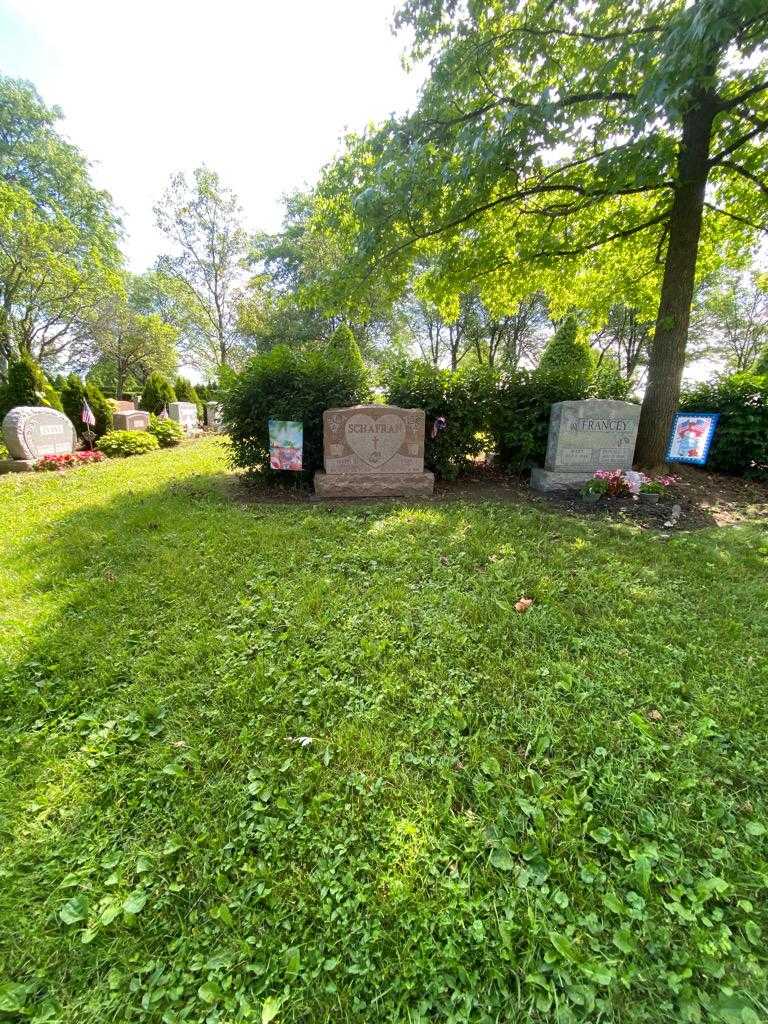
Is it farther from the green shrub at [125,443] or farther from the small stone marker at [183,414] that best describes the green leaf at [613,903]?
the small stone marker at [183,414]

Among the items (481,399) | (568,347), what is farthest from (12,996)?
(568,347)

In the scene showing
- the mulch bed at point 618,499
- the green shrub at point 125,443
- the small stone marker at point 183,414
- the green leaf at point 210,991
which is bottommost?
the green leaf at point 210,991

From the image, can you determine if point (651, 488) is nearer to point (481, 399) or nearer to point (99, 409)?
point (481, 399)

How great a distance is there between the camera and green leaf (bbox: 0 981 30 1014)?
44.6 inches

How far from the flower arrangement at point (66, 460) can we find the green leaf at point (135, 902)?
29.6ft

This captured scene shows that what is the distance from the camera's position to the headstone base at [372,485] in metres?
5.83

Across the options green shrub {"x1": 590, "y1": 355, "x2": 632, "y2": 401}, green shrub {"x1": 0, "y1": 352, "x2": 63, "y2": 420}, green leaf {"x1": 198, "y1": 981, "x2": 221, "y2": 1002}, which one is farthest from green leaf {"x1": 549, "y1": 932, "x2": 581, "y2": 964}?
green shrub {"x1": 0, "y1": 352, "x2": 63, "y2": 420}

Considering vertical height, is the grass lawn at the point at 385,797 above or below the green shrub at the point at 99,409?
below

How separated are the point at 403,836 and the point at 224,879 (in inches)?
25.4

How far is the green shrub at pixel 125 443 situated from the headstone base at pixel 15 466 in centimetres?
191

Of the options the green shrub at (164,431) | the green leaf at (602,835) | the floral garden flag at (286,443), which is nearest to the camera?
the green leaf at (602,835)

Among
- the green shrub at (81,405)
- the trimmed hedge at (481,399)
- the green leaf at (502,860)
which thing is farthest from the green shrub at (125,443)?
the green leaf at (502,860)

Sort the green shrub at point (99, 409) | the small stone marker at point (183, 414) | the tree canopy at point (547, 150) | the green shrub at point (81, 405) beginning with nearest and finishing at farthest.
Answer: the tree canopy at point (547, 150), the green shrub at point (81, 405), the green shrub at point (99, 409), the small stone marker at point (183, 414)

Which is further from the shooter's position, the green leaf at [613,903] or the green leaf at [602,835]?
the green leaf at [602,835]
